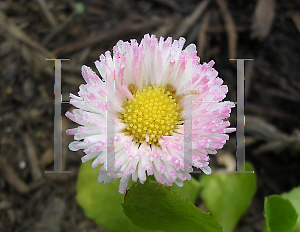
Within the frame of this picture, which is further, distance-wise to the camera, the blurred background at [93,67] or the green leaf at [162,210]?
the blurred background at [93,67]

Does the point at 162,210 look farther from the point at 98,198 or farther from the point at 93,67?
the point at 93,67

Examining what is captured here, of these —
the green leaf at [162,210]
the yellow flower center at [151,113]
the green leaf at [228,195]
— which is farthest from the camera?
the green leaf at [228,195]

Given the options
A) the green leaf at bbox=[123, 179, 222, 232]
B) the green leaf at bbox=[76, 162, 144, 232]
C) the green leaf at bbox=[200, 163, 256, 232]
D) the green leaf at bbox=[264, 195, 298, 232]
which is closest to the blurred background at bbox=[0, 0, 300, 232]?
the green leaf at bbox=[200, 163, 256, 232]

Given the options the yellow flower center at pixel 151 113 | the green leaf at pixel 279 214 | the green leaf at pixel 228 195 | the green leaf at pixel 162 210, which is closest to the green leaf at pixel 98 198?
the green leaf at pixel 162 210

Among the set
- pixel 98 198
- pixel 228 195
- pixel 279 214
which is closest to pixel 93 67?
pixel 98 198

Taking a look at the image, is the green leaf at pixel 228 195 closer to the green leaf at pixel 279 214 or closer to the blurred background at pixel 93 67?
the blurred background at pixel 93 67

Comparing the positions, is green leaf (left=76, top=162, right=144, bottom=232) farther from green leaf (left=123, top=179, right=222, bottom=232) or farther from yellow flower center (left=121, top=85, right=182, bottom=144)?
yellow flower center (left=121, top=85, right=182, bottom=144)

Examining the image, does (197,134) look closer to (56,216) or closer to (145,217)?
(145,217)
